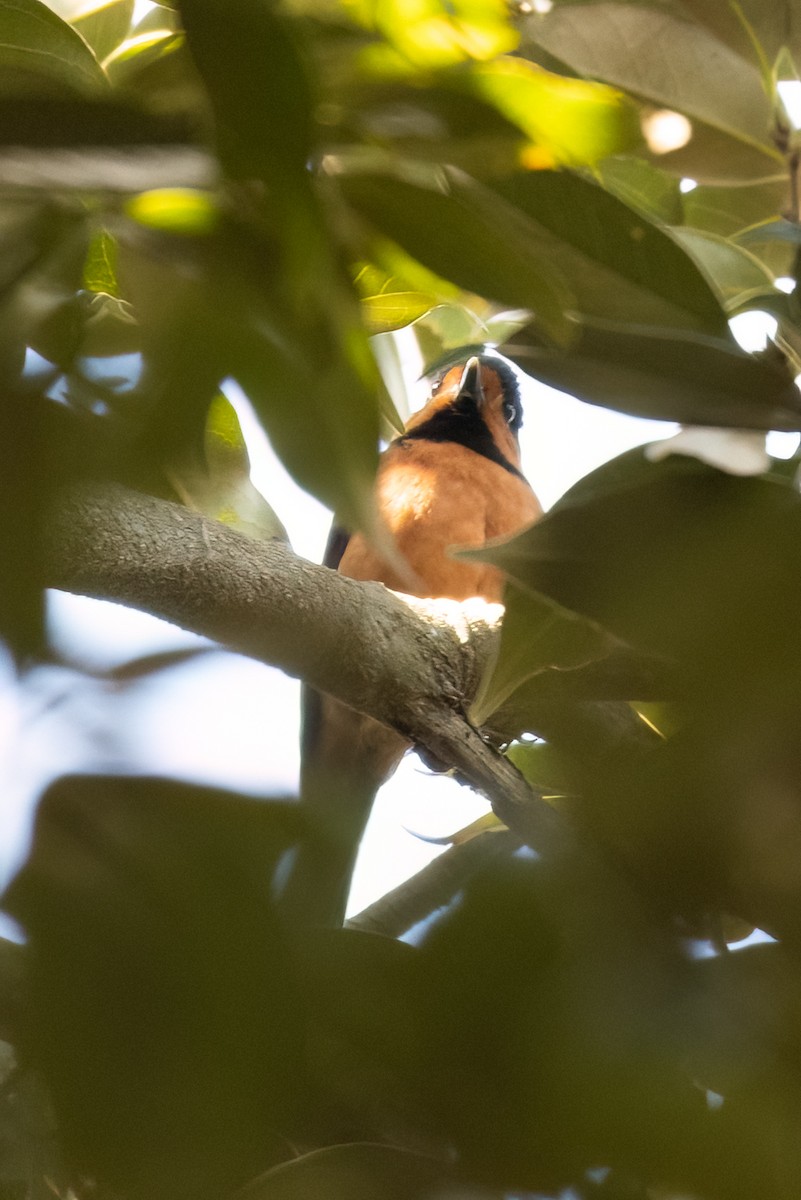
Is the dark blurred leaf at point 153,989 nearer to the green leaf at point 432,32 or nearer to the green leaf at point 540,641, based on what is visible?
the green leaf at point 432,32

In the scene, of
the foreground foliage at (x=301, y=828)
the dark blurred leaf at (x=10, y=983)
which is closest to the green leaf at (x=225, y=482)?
the foreground foliage at (x=301, y=828)

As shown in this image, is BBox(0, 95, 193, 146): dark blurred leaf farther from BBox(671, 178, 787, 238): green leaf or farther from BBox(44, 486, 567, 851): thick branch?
BBox(671, 178, 787, 238): green leaf

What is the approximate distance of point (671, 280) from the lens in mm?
660

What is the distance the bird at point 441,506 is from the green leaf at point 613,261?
39.0 inches

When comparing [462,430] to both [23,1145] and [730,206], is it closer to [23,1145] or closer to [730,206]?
[730,206]

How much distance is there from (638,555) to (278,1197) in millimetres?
241

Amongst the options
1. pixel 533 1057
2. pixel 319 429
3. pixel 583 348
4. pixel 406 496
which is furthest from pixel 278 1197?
pixel 406 496

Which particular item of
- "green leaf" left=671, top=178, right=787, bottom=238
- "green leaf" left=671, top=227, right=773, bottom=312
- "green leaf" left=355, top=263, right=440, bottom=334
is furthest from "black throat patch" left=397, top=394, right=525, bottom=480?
"green leaf" left=355, top=263, right=440, bottom=334

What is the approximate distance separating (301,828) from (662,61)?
0.88m

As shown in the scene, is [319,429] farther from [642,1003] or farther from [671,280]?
[671,280]

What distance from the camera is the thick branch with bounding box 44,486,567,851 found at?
1033 mm

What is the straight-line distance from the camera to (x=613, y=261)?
2.17 ft

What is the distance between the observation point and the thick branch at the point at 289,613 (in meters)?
1.03

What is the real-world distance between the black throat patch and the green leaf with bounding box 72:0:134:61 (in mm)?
1863
